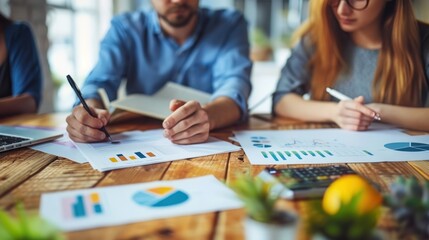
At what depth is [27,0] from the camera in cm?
228

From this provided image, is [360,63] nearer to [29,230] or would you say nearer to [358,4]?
[358,4]

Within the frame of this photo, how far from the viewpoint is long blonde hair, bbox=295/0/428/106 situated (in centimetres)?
128

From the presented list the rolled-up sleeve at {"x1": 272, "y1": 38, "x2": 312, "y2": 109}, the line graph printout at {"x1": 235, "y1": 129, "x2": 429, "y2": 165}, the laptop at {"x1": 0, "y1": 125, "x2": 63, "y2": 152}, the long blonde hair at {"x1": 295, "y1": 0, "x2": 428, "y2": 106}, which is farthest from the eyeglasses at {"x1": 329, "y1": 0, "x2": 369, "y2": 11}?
the laptop at {"x1": 0, "y1": 125, "x2": 63, "y2": 152}

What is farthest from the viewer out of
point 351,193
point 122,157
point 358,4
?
point 358,4

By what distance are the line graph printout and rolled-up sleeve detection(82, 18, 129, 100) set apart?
560mm

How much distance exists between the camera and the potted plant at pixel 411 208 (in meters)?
0.47

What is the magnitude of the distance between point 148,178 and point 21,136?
17.6 inches

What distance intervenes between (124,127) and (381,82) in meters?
0.82

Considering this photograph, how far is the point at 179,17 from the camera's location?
1.44m

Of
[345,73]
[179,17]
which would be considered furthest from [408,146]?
[179,17]

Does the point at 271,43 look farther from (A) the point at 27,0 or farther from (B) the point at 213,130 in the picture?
(B) the point at 213,130

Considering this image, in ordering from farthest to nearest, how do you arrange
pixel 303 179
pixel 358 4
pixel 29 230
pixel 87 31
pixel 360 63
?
pixel 87 31
pixel 360 63
pixel 358 4
pixel 303 179
pixel 29 230

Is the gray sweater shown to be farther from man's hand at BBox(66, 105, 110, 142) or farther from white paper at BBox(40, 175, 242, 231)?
white paper at BBox(40, 175, 242, 231)

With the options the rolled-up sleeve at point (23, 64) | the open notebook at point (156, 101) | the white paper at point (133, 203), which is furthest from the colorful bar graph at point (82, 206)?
the rolled-up sleeve at point (23, 64)
